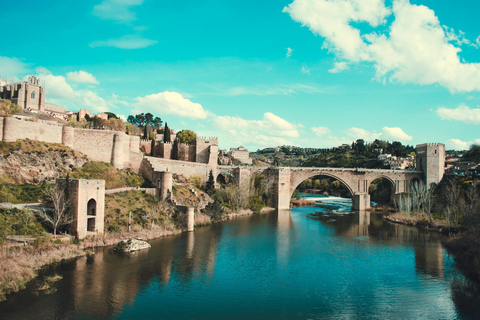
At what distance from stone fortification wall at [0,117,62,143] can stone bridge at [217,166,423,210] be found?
18390 mm

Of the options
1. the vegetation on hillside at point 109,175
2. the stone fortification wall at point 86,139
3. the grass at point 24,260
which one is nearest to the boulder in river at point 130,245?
the grass at point 24,260

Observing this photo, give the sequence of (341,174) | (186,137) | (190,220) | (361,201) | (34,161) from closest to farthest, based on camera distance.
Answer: (34,161) < (190,220) < (361,201) < (341,174) < (186,137)

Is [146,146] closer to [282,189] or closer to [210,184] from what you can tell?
[210,184]

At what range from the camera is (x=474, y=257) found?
723 inches

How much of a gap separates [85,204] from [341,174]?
3470 centimetres

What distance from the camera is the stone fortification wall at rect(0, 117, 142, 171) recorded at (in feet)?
83.6

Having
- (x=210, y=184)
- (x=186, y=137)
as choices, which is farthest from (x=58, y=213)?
(x=186, y=137)

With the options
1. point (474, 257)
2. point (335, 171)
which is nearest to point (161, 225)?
point (474, 257)

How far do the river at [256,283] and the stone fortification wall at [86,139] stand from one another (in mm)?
10712

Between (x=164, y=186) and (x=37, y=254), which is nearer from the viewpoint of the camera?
(x=37, y=254)

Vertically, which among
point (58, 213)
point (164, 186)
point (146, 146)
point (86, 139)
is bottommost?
point (58, 213)

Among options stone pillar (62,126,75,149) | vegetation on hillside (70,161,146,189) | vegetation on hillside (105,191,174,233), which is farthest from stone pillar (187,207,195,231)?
stone pillar (62,126,75,149)

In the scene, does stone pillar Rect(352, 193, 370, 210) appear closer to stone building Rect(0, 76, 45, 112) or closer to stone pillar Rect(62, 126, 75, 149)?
stone pillar Rect(62, 126, 75, 149)

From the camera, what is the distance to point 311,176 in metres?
45.2
